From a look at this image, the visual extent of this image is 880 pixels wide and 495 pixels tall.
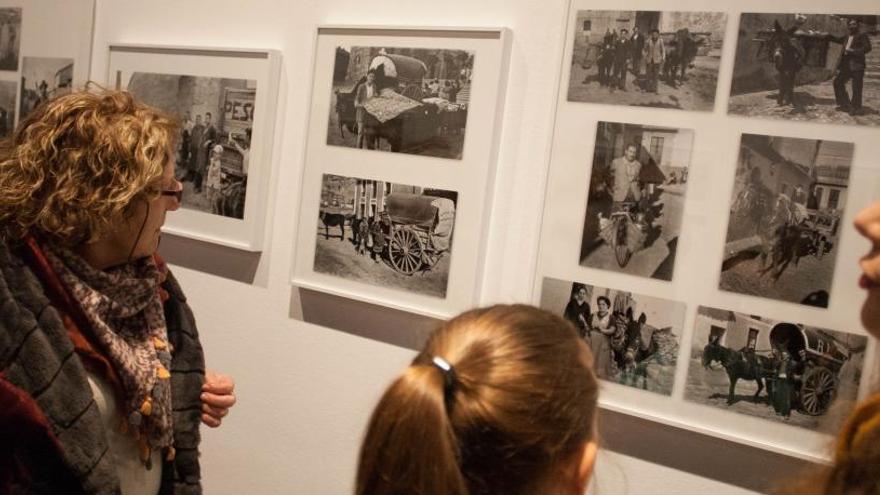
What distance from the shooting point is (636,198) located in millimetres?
1637

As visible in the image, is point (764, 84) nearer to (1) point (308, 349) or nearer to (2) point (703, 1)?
(2) point (703, 1)

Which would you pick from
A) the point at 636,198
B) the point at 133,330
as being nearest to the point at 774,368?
the point at 636,198

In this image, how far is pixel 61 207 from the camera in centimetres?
154

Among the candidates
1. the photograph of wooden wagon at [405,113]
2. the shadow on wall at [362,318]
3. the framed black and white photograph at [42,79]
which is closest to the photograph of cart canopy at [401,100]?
the photograph of wooden wagon at [405,113]

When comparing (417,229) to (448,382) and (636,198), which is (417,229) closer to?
(636,198)

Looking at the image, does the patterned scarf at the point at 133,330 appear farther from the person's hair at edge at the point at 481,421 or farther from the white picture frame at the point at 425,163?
the person's hair at edge at the point at 481,421

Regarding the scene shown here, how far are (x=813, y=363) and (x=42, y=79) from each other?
2.28 metres

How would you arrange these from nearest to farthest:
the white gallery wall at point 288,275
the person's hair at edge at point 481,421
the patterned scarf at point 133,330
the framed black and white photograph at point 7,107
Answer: the person's hair at edge at point 481,421 < the patterned scarf at point 133,330 < the white gallery wall at point 288,275 < the framed black and white photograph at point 7,107

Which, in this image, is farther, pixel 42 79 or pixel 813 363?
pixel 42 79

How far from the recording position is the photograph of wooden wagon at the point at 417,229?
1.84m


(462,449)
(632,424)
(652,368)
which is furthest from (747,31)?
(462,449)

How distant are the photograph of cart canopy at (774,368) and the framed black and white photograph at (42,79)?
1959mm

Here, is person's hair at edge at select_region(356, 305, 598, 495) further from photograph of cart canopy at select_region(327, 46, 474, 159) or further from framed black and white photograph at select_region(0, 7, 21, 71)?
framed black and white photograph at select_region(0, 7, 21, 71)

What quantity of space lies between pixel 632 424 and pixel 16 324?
1115 mm
